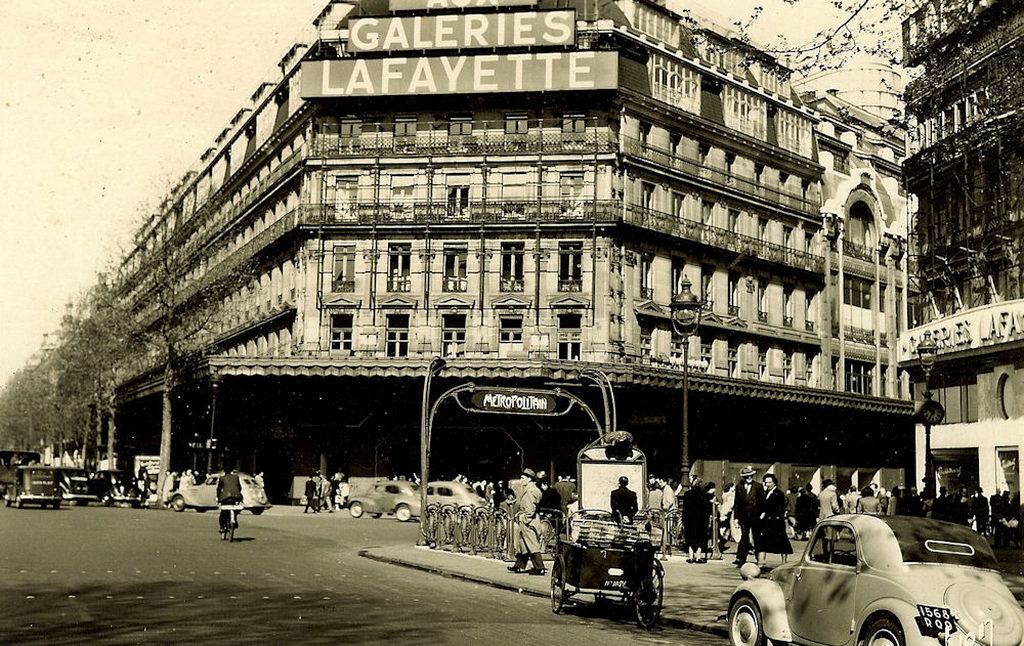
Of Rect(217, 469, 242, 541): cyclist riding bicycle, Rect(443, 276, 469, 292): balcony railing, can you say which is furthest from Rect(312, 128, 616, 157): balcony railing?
Rect(217, 469, 242, 541): cyclist riding bicycle

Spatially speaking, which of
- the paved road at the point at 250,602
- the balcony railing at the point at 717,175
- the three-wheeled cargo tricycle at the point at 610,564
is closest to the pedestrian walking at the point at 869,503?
the paved road at the point at 250,602

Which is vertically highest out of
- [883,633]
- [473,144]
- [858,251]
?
[473,144]

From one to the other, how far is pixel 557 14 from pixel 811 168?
17.1 meters

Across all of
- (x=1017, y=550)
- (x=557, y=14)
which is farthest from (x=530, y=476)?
(x=557, y=14)

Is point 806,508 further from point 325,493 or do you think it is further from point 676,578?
point 325,493

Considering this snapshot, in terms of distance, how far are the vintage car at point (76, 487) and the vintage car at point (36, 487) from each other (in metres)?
2.02

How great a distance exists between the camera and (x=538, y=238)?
46219 millimetres

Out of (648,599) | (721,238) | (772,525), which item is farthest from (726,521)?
(721,238)

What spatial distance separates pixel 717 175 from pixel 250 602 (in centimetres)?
4131

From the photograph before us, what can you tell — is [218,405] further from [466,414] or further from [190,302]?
[466,414]

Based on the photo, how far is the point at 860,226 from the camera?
5991 centimetres

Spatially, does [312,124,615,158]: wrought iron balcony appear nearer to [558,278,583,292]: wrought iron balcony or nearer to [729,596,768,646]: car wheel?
[558,278,583,292]: wrought iron balcony

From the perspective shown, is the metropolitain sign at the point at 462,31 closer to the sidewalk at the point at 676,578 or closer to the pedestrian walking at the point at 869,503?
the pedestrian walking at the point at 869,503

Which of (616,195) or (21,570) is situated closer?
(21,570)
